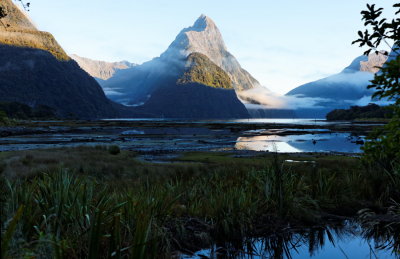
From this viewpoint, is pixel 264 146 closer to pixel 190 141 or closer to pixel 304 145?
pixel 304 145

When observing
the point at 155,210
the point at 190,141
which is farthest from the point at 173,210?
the point at 190,141

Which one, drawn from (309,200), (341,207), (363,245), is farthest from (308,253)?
(341,207)

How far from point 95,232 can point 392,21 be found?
4.74 m

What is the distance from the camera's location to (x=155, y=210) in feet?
22.4

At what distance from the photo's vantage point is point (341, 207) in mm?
10328

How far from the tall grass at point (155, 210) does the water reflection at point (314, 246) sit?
413 mm

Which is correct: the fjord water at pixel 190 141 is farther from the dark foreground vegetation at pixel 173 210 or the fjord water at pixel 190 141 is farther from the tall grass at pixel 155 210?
the tall grass at pixel 155 210

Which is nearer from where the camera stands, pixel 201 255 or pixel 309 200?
pixel 201 255

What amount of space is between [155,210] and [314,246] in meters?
3.93

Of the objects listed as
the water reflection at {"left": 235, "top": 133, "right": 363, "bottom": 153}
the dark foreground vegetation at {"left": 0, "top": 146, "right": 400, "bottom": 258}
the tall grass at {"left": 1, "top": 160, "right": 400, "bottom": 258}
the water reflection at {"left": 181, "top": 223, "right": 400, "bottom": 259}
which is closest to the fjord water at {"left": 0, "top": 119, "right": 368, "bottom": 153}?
the water reflection at {"left": 235, "top": 133, "right": 363, "bottom": 153}

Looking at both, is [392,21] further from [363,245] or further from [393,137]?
[363,245]

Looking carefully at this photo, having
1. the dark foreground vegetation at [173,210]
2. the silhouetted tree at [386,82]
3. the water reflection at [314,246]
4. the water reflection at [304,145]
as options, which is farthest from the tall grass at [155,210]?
the water reflection at [304,145]

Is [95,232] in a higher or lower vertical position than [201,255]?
higher

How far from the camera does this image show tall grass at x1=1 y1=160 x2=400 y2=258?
15.9ft
